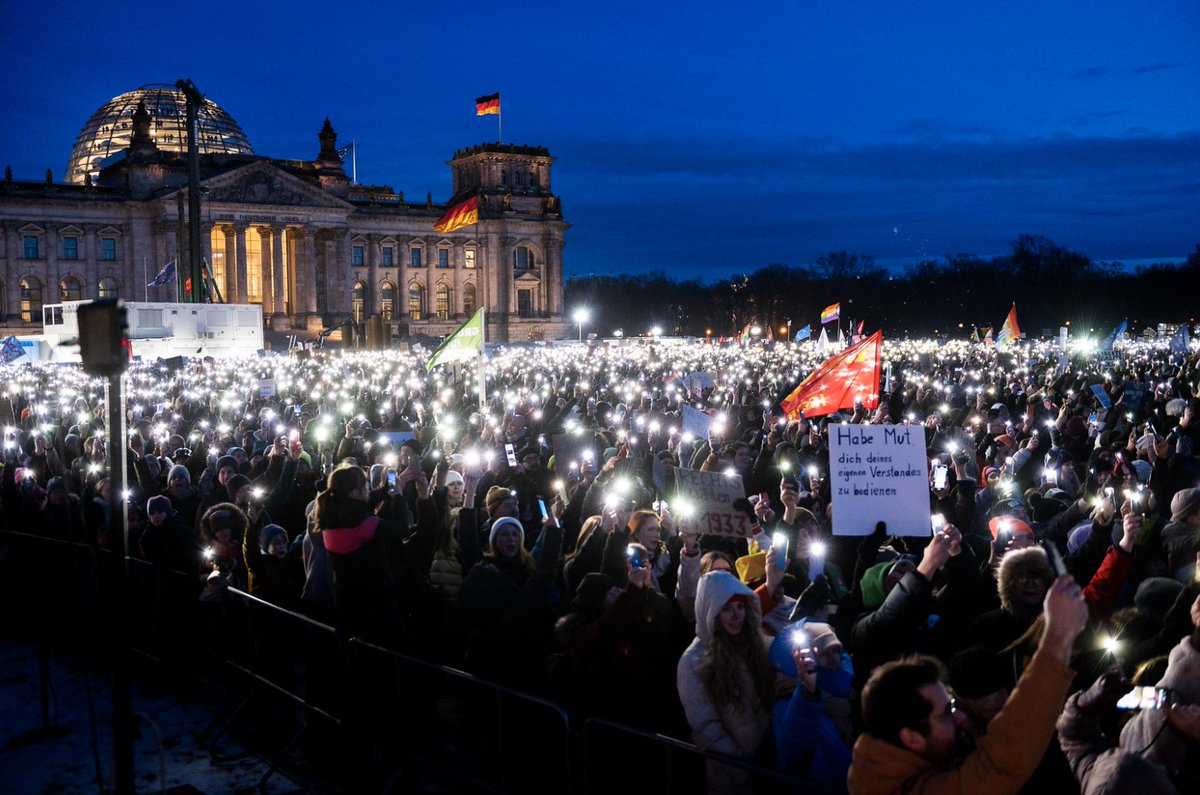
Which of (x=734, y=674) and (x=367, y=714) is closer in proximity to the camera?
(x=734, y=674)

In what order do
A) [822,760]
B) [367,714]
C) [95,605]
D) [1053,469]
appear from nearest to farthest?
1. [822,760]
2. [367,714]
3. [95,605]
4. [1053,469]

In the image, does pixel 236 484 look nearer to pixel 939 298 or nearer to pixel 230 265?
pixel 230 265

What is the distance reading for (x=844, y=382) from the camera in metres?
14.3

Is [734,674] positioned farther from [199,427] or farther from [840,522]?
[199,427]

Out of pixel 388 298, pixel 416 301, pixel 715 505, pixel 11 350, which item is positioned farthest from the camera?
pixel 416 301

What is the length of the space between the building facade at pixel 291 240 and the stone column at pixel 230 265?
0.11 metres

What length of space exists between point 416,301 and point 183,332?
58.8 metres

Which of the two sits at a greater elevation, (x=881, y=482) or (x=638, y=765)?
(x=881, y=482)

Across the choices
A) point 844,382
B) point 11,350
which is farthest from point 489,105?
point 844,382

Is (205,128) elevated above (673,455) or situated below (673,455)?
above

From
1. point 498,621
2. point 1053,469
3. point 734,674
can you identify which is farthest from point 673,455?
point 734,674

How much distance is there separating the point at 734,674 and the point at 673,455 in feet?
25.5

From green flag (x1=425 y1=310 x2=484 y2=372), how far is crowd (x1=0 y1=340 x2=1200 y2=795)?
10.1ft

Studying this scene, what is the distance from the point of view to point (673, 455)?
41.0ft
